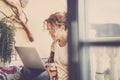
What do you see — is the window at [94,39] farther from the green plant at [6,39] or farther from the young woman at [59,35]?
the green plant at [6,39]

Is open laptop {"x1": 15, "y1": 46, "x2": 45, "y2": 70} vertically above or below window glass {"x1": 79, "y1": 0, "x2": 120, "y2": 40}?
below

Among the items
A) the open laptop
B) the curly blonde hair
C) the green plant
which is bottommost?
the open laptop

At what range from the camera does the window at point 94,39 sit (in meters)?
1.49

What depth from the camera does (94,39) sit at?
1.51 m

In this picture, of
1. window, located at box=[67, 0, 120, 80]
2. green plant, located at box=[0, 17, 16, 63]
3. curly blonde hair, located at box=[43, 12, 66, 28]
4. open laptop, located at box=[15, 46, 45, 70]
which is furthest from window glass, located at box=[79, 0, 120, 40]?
green plant, located at box=[0, 17, 16, 63]

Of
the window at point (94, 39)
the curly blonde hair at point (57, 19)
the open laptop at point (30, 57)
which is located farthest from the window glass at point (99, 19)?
the open laptop at point (30, 57)

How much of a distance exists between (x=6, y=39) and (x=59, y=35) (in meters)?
0.40

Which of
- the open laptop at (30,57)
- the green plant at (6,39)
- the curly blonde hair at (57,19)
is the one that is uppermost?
the curly blonde hair at (57,19)

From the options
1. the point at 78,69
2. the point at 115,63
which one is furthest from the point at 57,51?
the point at 115,63

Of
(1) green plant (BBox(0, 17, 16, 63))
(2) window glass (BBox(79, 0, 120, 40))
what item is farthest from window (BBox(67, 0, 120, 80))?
(1) green plant (BBox(0, 17, 16, 63))

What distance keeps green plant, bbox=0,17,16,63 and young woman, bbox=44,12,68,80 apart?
0.88 feet

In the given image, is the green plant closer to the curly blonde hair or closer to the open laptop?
the open laptop

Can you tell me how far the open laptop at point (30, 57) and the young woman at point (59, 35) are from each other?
0.13 metres

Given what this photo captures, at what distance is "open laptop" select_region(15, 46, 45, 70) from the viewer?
153 centimetres
